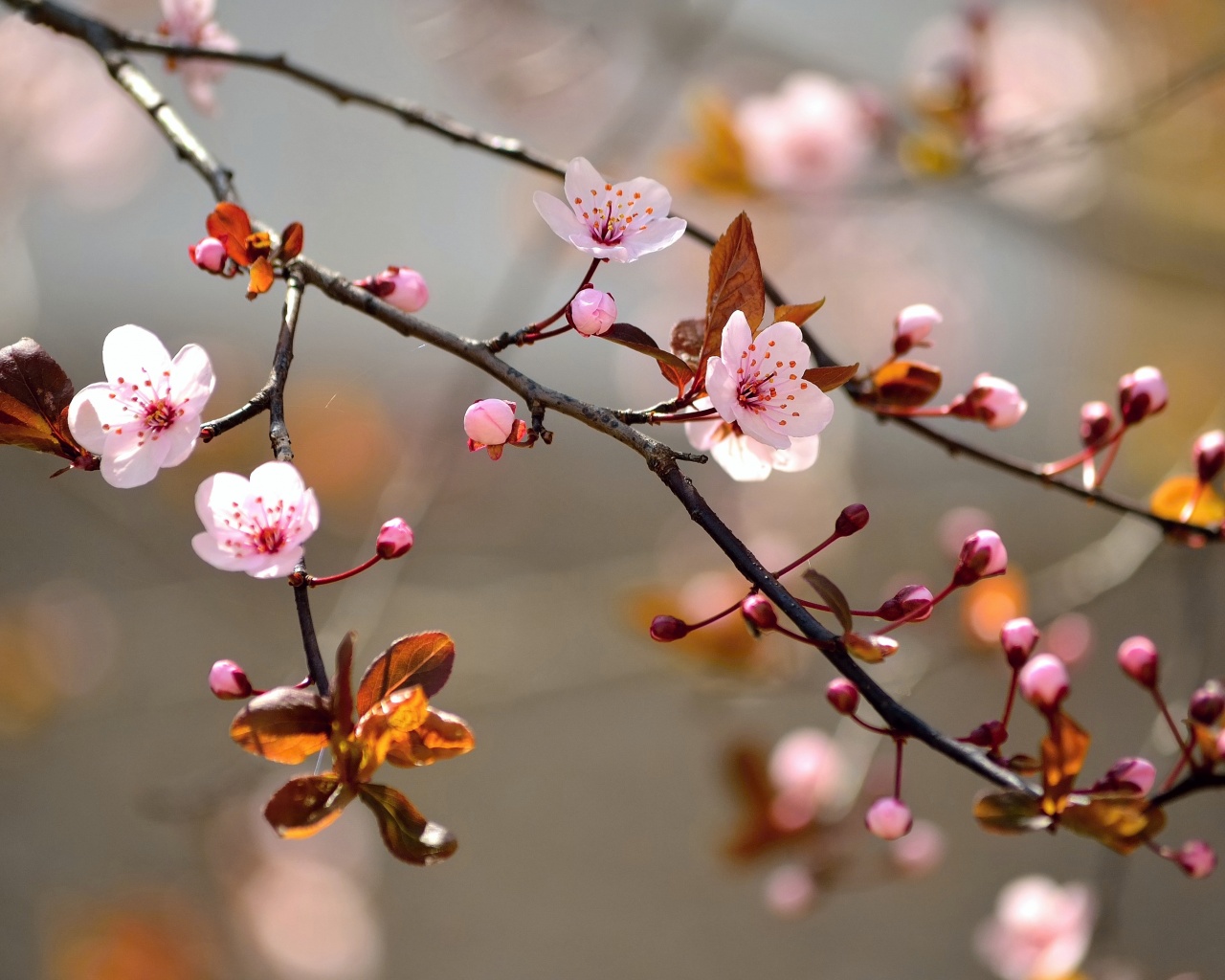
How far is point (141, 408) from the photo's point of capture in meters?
0.34

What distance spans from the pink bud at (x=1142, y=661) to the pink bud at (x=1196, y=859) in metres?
0.08

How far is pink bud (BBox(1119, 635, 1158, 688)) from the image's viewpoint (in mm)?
448

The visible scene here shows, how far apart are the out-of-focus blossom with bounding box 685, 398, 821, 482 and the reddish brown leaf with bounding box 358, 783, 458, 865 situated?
182 millimetres

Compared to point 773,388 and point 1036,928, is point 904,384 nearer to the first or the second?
point 773,388

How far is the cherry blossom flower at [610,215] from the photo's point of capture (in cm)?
35

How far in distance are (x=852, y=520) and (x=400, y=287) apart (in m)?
0.20

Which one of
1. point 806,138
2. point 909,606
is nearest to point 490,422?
point 909,606

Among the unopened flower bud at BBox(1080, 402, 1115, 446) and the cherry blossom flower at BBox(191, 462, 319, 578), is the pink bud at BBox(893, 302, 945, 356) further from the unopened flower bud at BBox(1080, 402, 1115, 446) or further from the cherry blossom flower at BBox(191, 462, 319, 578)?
the cherry blossom flower at BBox(191, 462, 319, 578)

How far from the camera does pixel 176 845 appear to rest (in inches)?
61.4

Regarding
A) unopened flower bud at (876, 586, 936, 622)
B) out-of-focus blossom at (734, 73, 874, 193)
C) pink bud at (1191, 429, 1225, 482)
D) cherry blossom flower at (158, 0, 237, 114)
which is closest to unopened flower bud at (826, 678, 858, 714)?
unopened flower bud at (876, 586, 936, 622)

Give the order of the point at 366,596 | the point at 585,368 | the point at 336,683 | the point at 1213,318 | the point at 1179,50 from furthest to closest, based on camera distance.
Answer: the point at 585,368
the point at 1213,318
the point at 1179,50
the point at 366,596
the point at 336,683

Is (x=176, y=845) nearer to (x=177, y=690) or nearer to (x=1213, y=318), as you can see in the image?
(x=177, y=690)

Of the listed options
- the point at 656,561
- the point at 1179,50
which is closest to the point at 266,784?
the point at 656,561

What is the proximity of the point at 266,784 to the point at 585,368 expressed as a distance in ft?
3.45
